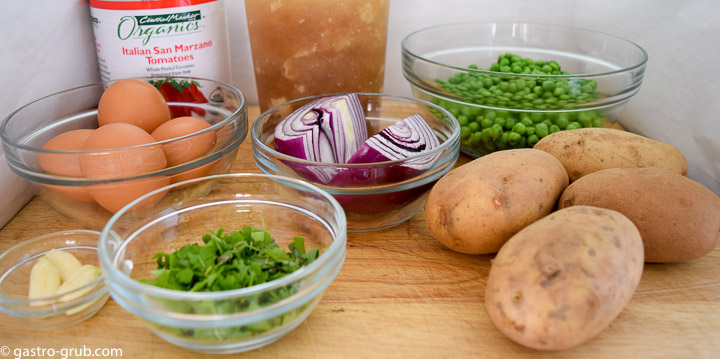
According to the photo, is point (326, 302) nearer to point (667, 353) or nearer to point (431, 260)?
point (431, 260)

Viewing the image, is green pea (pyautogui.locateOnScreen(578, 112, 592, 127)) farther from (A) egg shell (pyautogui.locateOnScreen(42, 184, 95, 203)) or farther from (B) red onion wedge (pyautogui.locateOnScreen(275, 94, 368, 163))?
(A) egg shell (pyautogui.locateOnScreen(42, 184, 95, 203))

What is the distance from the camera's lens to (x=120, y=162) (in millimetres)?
816

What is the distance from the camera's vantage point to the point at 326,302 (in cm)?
74

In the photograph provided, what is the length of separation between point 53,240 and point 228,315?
43 centimetres

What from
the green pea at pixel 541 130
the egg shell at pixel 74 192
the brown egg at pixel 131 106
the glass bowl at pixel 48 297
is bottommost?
the glass bowl at pixel 48 297

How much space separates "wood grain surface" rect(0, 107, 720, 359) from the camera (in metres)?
0.65

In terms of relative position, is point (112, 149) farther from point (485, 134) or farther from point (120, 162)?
point (485, 134)

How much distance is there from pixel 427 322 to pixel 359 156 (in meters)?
0.27

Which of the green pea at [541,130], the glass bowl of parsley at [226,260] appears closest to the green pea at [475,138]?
the green pea at [541,130]

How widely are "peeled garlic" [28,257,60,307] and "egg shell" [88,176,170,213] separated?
14 centimetres

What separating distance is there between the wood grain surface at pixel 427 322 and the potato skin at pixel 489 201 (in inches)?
2.3

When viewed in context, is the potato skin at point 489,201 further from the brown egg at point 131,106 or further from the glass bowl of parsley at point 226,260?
the brown egg at point 131,106

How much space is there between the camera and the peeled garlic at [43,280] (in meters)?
0.71

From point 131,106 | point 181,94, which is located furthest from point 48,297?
point 181,94
